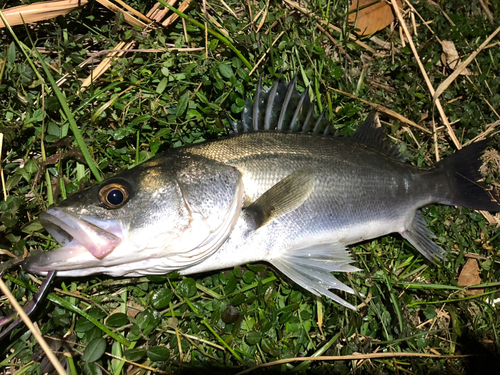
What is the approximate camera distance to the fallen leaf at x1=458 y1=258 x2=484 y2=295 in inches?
99.7

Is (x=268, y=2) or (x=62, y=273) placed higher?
(x=268, y=2)

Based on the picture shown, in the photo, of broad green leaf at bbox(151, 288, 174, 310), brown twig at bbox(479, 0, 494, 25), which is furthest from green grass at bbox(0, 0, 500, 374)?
brown twig at bbox(479, 0, 494, 25)

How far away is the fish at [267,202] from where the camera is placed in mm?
1659

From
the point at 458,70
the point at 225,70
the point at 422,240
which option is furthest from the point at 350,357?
the point at 458,70

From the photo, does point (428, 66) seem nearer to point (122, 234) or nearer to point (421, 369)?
point (421, 369)

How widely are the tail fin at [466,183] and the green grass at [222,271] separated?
0.50 ft

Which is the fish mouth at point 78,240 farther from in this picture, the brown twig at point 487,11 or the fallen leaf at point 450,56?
the brown twig at point 487,11

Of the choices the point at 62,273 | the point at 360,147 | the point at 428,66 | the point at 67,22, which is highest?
the point at 67,22

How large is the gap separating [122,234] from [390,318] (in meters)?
1.98

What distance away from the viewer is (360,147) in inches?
90.5

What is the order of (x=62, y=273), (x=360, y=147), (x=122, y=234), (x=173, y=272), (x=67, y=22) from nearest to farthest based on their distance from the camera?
(x=122, y=234) < (x=62, y=273) < (x=173, y=272) < (x=360, y=147) < (x=67, y=22)

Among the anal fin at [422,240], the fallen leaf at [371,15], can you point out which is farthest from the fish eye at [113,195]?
the fallen leaf at [371,15]

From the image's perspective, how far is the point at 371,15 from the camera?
2.93 metres

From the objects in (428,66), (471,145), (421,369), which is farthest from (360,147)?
(421,369)
